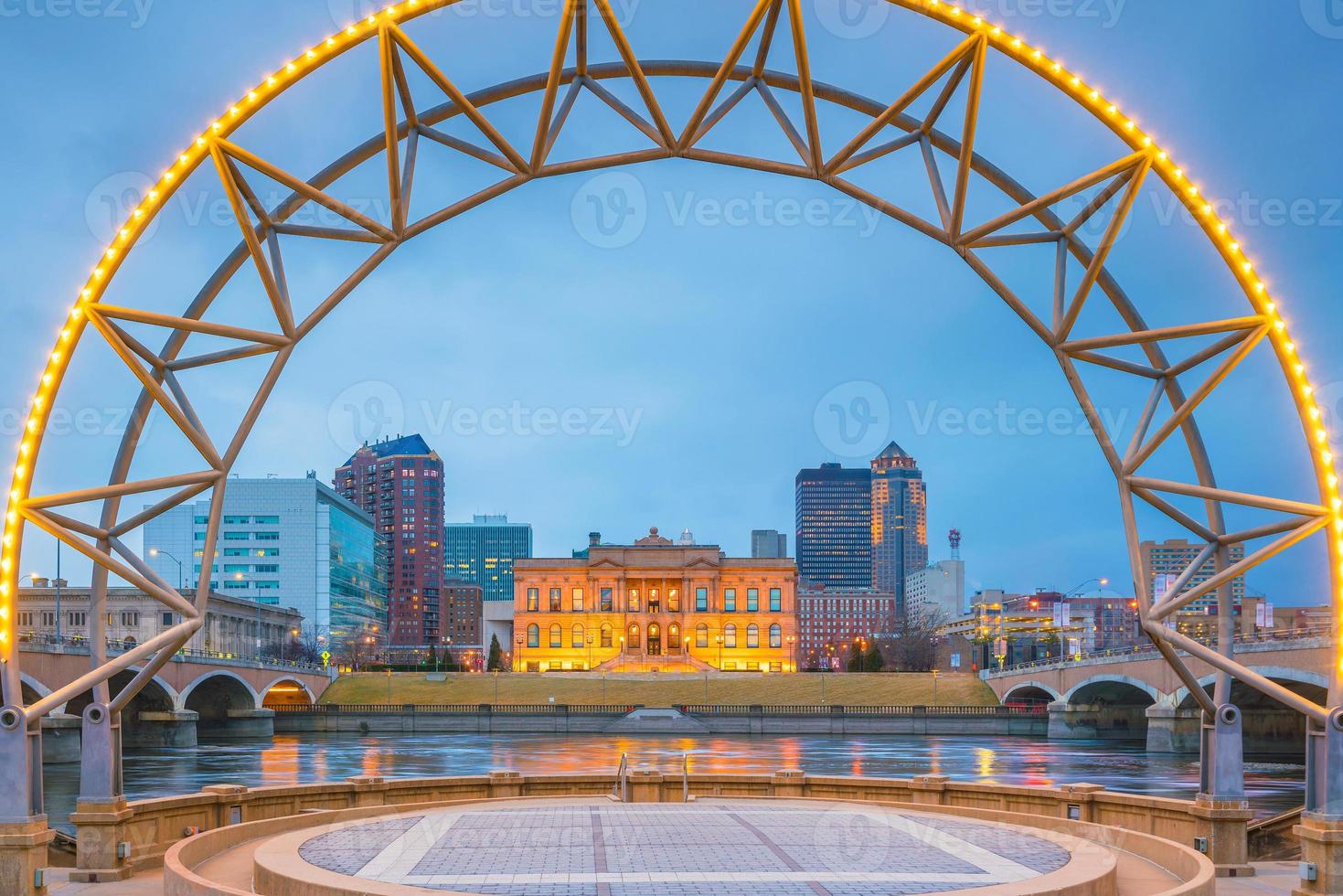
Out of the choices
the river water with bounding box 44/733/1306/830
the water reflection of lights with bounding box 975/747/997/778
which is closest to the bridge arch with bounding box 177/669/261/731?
the river water with bounding box 44/733/1306/830

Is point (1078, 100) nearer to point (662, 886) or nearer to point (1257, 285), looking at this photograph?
point (1257, 285)

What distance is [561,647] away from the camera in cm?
17275

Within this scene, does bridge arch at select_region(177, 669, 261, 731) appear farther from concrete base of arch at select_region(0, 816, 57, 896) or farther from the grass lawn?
concrete base of arch at select_region(0, 816, 57, 896)

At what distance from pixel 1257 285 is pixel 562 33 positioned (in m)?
10.6

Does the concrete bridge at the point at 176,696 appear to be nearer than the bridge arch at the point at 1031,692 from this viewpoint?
Yes

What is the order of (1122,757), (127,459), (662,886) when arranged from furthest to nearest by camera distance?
(1122,757)
(127,459)
(662,886)

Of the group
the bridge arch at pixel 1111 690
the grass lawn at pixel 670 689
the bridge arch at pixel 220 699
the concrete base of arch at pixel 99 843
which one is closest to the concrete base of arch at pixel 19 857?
the concrete base of arch at pixel 99 843

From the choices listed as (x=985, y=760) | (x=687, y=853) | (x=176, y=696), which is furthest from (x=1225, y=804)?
(x=176, y=696)

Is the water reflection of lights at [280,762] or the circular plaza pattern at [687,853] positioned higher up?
the circular plaza pattern at [687,853]

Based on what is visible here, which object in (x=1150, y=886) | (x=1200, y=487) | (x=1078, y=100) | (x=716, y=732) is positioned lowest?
(x=716, y=732)

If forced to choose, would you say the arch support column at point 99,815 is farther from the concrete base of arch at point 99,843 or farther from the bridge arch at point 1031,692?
the bridge arch at point 1031,692

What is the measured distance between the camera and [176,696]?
9100 centimetres

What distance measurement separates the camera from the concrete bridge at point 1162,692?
2534 inches

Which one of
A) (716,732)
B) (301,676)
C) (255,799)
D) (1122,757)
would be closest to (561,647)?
(301,676)
